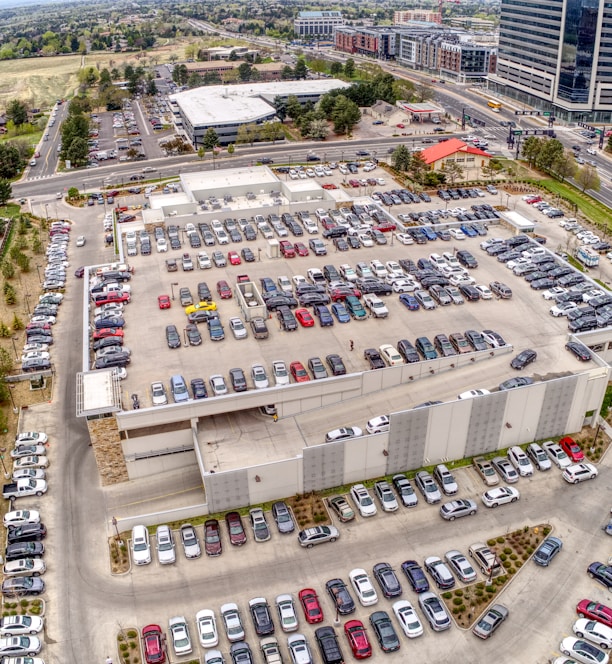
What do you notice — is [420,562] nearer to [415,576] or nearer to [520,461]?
[415,576]

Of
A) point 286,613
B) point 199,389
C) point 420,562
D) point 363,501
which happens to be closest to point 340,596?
point 286,613

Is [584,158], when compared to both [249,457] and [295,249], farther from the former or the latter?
[249,457]

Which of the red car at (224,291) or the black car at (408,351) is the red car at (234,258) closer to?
the red car at (224,291)

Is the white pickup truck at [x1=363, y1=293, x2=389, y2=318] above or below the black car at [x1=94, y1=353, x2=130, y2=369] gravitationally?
above

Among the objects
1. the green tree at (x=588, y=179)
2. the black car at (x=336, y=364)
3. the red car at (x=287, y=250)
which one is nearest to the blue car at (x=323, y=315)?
the black car at (x=336, y=364)

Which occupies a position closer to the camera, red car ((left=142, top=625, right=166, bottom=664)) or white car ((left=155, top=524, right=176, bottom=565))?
A: red car ((left=142, top=625, right=166, bottom=664))

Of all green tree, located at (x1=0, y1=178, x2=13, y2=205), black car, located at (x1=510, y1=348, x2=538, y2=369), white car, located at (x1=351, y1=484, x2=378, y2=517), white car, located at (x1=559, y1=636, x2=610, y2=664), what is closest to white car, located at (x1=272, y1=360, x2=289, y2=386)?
white car, located at (x1=351, y1=484, x2=378, y2=517)

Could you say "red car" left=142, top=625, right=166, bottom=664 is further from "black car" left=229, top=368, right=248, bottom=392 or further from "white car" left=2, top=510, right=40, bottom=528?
"black car" left=229, top=368, right=248, bottom=392
